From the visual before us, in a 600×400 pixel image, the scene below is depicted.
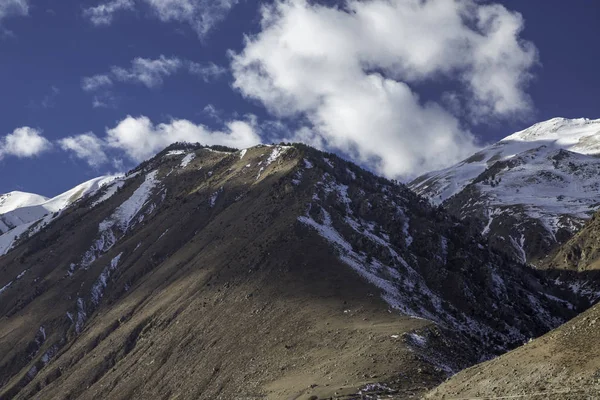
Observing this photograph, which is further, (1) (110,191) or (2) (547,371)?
(1) (110,191)

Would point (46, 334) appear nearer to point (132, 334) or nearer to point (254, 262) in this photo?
point (132, 334)

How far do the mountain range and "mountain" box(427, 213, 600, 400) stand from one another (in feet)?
2.00

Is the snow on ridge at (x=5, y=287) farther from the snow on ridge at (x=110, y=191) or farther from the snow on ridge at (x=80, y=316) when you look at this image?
the snow on ridge at (x=110, y=191)

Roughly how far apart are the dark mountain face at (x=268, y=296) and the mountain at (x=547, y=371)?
982 centimetres

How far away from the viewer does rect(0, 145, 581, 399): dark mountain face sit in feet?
191

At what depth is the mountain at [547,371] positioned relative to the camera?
28734 millimetres

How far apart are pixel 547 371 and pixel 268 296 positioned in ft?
163

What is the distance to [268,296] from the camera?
77688 mm

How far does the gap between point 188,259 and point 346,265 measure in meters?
33.8

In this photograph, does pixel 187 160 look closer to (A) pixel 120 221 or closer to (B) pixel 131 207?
(B) pixel 131 207

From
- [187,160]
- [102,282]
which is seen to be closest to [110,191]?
[187,160]

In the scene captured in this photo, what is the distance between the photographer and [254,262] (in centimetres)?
8838

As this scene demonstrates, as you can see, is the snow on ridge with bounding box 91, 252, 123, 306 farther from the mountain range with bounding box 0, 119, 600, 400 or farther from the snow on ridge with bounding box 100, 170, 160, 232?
the snow on ridge with bounding box 100, 170, 160, 232

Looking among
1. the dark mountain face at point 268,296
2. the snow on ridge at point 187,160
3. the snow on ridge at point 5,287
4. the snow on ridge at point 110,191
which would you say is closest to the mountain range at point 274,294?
the dark mountain face at point 268,296
